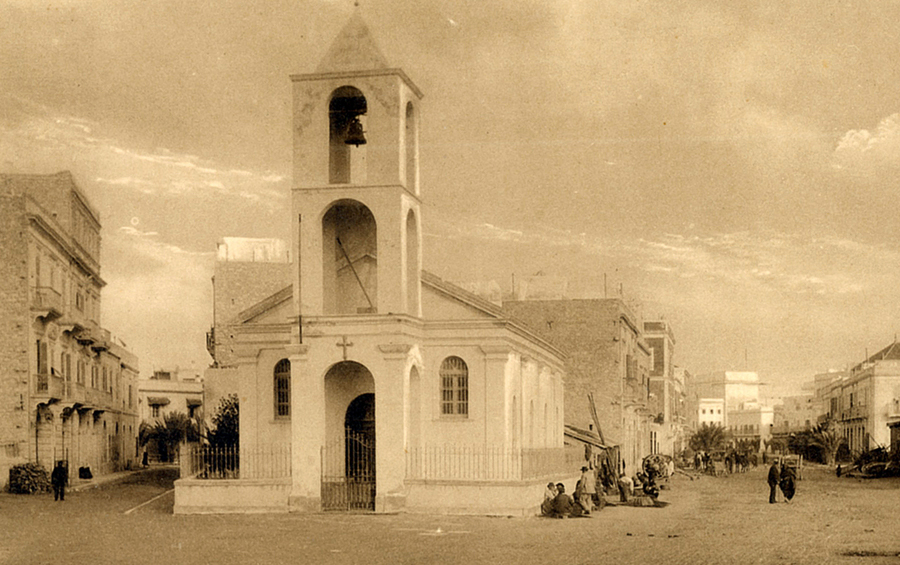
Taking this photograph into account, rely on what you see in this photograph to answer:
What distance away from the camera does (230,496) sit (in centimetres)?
2691

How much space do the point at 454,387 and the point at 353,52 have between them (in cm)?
926

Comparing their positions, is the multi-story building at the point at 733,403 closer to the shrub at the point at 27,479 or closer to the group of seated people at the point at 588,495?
the group of seated people at the point at 588,495

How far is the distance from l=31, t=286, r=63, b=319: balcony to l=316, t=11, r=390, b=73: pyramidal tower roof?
15.7m

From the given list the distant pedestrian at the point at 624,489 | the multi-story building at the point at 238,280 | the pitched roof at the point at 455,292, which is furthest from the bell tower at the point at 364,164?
the multi-story building at the point at 238,280

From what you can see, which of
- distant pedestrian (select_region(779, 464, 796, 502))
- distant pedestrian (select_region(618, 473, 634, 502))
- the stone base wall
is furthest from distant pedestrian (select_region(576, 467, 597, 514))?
distant pedestrian (select_region(779, 464, 796, 502))

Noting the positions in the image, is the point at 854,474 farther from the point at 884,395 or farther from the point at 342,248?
the point at 342,248

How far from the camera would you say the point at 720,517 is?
27906 mm

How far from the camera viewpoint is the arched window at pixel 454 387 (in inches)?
1212

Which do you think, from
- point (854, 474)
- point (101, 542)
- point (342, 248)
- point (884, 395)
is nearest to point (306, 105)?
point (342, 248)

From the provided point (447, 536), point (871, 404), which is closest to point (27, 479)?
point (447, 536)

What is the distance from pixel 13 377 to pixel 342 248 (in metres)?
13.5

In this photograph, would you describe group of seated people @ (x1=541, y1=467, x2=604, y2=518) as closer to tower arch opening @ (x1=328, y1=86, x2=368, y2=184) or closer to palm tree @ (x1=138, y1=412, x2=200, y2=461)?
tower arch opening @ (x1=328, y1=86, x2=368, y2=184)

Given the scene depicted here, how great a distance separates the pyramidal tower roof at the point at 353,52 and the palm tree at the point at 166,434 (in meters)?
50.6

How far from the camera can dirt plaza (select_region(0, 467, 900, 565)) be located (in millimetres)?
18281
